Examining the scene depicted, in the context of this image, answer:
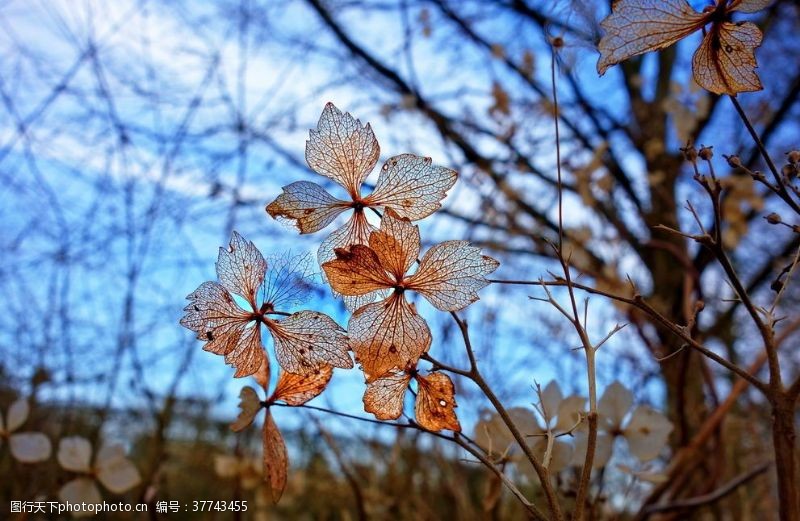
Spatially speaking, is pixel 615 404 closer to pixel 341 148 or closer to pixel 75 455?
pixel 341 148

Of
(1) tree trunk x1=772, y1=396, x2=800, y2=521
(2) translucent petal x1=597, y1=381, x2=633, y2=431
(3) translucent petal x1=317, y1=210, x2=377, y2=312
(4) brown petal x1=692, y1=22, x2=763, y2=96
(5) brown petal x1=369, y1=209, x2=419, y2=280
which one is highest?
(4) brown petal x1=692, y1=22, x2=763, y2=96

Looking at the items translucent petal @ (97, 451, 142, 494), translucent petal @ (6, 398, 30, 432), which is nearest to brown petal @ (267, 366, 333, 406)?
translucent petal @ (97, 451, 142, 494)

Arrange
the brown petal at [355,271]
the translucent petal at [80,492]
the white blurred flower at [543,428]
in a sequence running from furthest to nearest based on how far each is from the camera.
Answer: the translucent petal at [80,492] → the white blurred flower at [543,428] → the brown petal at [355,271]

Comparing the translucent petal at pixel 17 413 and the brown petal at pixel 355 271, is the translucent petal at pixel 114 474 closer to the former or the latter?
the translucent petal at pixel 17 413

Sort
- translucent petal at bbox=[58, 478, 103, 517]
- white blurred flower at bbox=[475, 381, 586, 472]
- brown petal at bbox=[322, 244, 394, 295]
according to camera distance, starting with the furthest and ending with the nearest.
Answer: translucent petal at bbox=[58, 478, 103, 517] < white blurred flower at bbox=[475, 381, 586, 472] < brown petal at bbox=[322, 244, 394, 295]

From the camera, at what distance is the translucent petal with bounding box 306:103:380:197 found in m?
0.35

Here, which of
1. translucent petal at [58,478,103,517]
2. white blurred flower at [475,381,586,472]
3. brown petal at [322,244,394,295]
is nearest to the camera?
brown petal at [322,244,394,295]

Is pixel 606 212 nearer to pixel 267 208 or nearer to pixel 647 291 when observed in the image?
pixel 647 291

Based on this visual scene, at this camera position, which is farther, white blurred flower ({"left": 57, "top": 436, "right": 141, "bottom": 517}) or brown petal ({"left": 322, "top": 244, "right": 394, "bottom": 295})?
white blurred flower ({"left": 57, "top": 436, "right": 141, "bottom": 517})

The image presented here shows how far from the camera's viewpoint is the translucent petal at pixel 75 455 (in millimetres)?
745

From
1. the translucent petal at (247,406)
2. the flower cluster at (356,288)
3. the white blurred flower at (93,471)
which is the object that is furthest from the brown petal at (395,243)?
the white blurred flower at (93,471)

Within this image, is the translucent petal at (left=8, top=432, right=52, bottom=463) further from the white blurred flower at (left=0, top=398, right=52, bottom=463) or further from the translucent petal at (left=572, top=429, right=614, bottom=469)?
the translucent petal at (left=572, top=429, right=614, bottom=469)

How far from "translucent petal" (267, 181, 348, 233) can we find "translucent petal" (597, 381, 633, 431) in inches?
13.3

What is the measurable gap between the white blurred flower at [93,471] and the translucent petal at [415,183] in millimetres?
575
